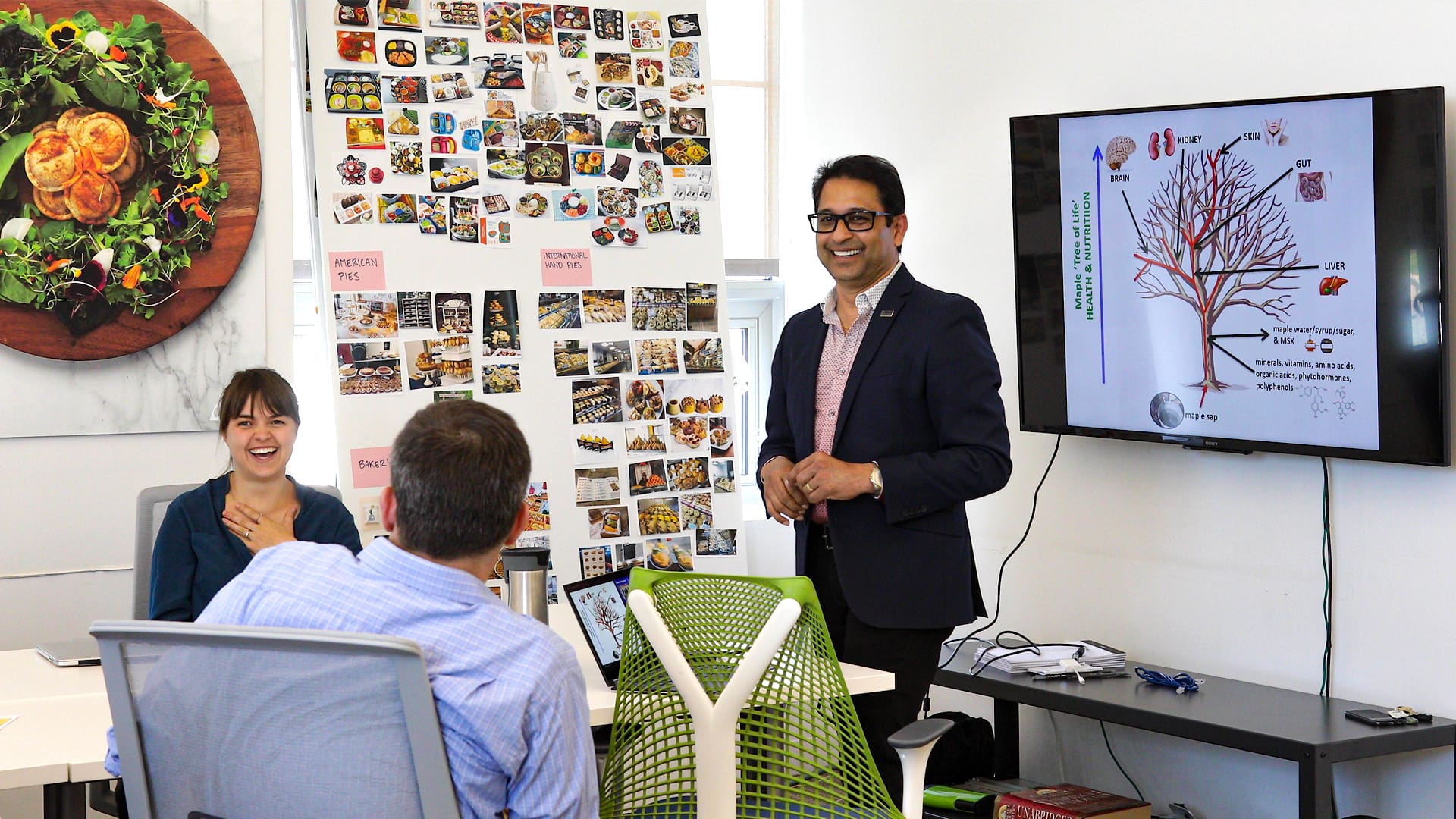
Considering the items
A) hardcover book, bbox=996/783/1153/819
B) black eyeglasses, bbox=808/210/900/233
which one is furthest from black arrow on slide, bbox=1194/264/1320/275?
hardcover book, bbox=996/783/1153/819

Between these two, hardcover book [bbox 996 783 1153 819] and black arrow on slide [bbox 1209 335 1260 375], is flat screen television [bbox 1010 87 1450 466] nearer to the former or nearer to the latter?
black arrow on slide [bbox 1209 335 1260 375]

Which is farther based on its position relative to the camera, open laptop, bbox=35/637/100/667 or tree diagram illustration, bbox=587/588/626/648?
open laptop, bbox=35/637/100/667

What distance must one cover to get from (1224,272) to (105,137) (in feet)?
9.26

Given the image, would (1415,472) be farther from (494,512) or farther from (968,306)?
(494,512)

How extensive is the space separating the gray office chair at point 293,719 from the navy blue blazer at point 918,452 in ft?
4.54

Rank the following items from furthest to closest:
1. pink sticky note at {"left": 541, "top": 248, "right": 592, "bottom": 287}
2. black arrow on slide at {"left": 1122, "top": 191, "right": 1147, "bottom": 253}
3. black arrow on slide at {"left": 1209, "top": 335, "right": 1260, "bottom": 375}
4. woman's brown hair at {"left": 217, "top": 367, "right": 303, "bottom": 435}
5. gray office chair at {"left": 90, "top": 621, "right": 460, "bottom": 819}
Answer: pink sticky note at {"left": 541, "top": 248, "right": 592, "bottom": 287}, black arrow on slide at {"left": 1122, "top": 191, "right": 1147, "bottom": 253}, black arrow on slide at {"left": 1209, "top": 335, "right": 1260, "bottom": 375}, woman's brown hair at {"left": 217, "top": 367, "right": 303, "bottom": 435}, gray office chair at {"left": 90, "top": 621, "right": 460, "bottom": 819}

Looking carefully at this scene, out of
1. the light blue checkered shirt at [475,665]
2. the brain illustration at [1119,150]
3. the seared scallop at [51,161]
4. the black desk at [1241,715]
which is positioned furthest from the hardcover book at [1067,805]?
the seared scallop at [51,161]

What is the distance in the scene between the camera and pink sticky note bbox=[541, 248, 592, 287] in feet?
12.8

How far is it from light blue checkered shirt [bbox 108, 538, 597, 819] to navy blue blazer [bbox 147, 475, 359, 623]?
128cm

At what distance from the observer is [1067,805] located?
126 inches

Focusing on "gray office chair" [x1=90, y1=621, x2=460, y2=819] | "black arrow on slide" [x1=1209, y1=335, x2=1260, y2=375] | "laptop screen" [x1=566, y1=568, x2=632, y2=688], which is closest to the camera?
"gray office chair" [x1=90, y1=621, x2=460, y2=819]

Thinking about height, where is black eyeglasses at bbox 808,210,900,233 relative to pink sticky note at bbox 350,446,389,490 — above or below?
above

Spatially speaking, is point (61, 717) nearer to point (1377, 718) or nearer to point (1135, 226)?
point (1377, 718)

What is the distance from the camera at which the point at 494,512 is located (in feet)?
4.72
